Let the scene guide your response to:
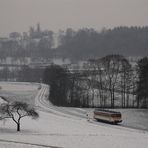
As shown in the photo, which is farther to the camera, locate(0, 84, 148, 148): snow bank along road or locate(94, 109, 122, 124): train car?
locate(94, 109, 122, 124): train car

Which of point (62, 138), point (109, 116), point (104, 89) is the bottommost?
point (109, 116)

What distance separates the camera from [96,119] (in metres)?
60.0

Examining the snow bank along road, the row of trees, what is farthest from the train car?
the row of trees

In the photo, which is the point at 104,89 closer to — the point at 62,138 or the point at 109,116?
the point at 109,116

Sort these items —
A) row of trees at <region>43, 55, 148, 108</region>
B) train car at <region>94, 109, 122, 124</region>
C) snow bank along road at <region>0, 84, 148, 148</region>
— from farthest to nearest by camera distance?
row of trees at <region>43, 55, 148, 108</region> → train car at <region>94, 109, 122, 124</region> → snow bank along road at <region>0, 84, 148, 148</region>

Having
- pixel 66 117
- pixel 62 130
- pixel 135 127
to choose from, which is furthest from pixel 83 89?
pixel 62 130

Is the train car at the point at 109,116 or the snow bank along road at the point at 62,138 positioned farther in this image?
the train car at the point at 109,116

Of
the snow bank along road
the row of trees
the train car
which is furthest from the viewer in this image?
the row of trees

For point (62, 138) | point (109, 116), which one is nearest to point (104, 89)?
point (109, 116)

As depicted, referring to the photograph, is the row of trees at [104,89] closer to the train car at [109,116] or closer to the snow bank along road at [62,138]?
the train car at [109,116]

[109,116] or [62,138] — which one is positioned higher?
[62,138]

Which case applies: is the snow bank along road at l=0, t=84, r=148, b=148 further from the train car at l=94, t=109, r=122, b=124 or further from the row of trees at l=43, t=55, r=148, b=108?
the row of trees at l=43, t=55, r=148, b=108

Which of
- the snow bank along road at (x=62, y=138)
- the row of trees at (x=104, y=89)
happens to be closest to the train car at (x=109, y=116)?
the snow bank along road at (x=62, y=138)

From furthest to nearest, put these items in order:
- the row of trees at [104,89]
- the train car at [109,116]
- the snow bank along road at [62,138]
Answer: the row of trees at [104,89]
the train car at [109,116]
the snow bank along road at [62,138]
